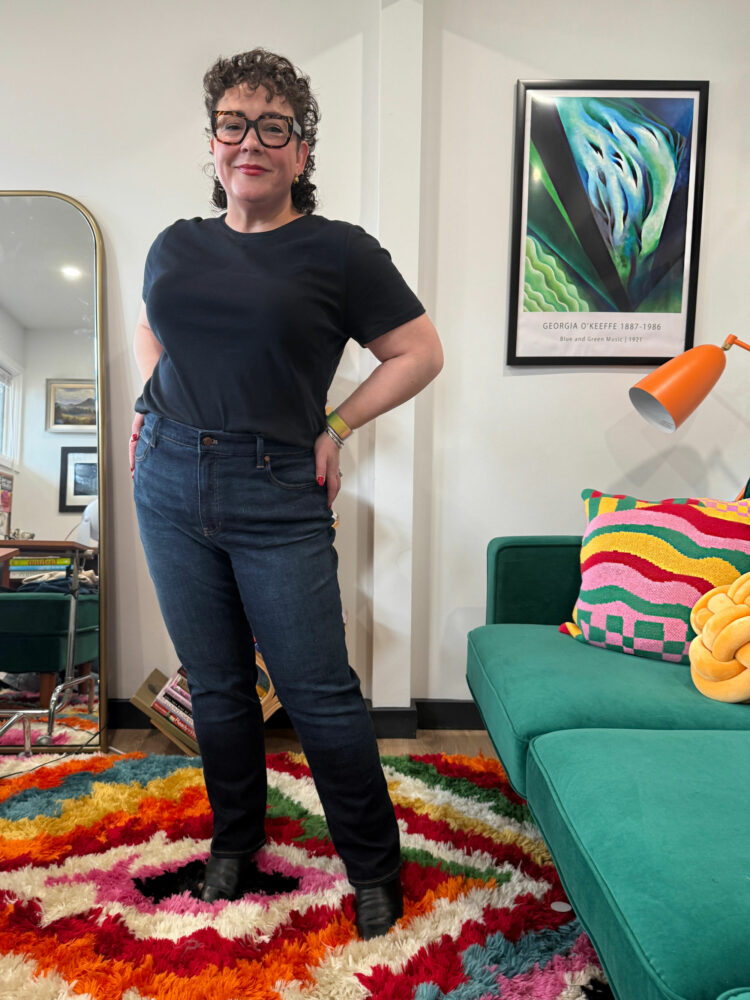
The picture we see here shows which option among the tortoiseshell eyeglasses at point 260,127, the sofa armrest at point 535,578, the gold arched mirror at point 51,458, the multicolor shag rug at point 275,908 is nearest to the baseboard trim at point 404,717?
the gold arched mirror at point 51,458

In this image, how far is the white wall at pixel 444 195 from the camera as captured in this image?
2131mm

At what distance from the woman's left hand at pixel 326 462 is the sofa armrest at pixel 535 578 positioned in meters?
0.66

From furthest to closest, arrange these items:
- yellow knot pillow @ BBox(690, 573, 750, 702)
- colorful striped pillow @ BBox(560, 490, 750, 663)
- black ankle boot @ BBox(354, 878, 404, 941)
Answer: colorful striped pillow @ BBox(560, 490, 750, 663) → yellow knot pillow @ BBox(690, 573, 750, 702) → black ankle boot @ BBox(354, 878, 404, 941)

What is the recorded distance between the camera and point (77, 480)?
211cm

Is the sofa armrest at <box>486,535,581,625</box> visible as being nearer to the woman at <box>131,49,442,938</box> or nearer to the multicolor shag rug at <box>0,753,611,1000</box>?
the multicolor shag rug at <box>0,753,611,1000</box>

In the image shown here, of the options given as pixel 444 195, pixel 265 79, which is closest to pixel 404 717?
pixel 444 195

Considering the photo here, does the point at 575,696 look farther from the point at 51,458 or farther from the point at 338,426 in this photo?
the point at 51,458

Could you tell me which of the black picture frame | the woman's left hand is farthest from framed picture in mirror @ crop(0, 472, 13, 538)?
the woman's left hand

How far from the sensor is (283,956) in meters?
1.14

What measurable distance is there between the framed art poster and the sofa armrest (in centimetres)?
66

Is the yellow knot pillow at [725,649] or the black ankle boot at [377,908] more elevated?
the yellow knot pillow at [725,649]

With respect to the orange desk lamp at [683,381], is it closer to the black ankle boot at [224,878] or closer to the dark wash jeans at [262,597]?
the dark wash jeans at [262,597]

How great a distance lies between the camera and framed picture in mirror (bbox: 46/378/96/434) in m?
2.09

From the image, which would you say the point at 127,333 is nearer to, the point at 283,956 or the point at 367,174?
the point at 367,174
